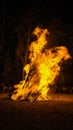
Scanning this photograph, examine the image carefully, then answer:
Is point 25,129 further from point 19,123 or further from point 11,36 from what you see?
point 11,36

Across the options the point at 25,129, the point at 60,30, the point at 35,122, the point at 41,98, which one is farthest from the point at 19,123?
the point at 60,30

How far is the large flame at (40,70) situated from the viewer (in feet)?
78.3

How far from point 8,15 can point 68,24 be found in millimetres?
5791

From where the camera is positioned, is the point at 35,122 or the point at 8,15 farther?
the point at 8,15

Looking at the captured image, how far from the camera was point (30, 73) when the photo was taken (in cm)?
2481

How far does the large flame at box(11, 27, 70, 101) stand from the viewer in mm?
23859

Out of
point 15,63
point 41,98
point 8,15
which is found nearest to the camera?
point 41,98

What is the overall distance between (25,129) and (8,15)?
2375 centimetres

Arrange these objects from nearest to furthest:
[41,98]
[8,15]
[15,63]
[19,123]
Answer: [19,123], [41,98], [8,15], [15,63]

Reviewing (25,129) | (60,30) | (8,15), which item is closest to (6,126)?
(25,129)

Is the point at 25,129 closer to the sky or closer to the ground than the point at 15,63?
closer to the ground

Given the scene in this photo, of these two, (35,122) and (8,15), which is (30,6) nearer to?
(8,15)

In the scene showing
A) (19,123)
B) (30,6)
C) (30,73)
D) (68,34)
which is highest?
(30,6)

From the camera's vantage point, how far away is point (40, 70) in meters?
24.1
